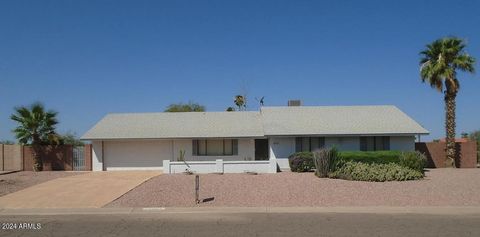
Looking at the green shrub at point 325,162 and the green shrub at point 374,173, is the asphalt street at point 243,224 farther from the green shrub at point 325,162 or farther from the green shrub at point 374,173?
the green shrub at point 325,162

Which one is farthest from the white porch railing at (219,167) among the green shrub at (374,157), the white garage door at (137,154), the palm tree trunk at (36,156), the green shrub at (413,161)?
the palm tree trunk at (36,156)

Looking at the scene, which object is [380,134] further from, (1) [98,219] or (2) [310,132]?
(1) [98,219]

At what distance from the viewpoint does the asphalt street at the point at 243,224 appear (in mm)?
11414

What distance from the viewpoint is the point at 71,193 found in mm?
19547

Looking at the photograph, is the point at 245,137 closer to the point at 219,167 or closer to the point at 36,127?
the point at 219,167

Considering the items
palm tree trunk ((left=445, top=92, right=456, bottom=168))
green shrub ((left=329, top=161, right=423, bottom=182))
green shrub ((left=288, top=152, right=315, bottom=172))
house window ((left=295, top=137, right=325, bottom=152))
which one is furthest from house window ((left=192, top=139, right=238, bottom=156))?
palm tree trunk ((left=445, top=92, right=456, bottom=168))

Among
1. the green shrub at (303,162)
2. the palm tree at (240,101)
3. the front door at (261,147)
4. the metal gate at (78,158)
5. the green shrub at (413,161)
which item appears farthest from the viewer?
the palm tree at (240,101)

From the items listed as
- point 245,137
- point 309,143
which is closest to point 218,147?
point 245,137

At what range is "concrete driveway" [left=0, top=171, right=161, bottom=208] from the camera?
17.0 metres

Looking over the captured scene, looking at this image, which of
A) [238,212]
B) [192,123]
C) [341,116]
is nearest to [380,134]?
[341,116]

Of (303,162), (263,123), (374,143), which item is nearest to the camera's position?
(303,162)

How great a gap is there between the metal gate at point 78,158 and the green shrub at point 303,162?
13961 millimetres

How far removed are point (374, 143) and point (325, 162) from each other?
7994 millimetres

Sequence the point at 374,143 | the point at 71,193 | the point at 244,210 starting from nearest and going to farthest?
the point at 244,210, the point at 71,193, the point at 374,143
